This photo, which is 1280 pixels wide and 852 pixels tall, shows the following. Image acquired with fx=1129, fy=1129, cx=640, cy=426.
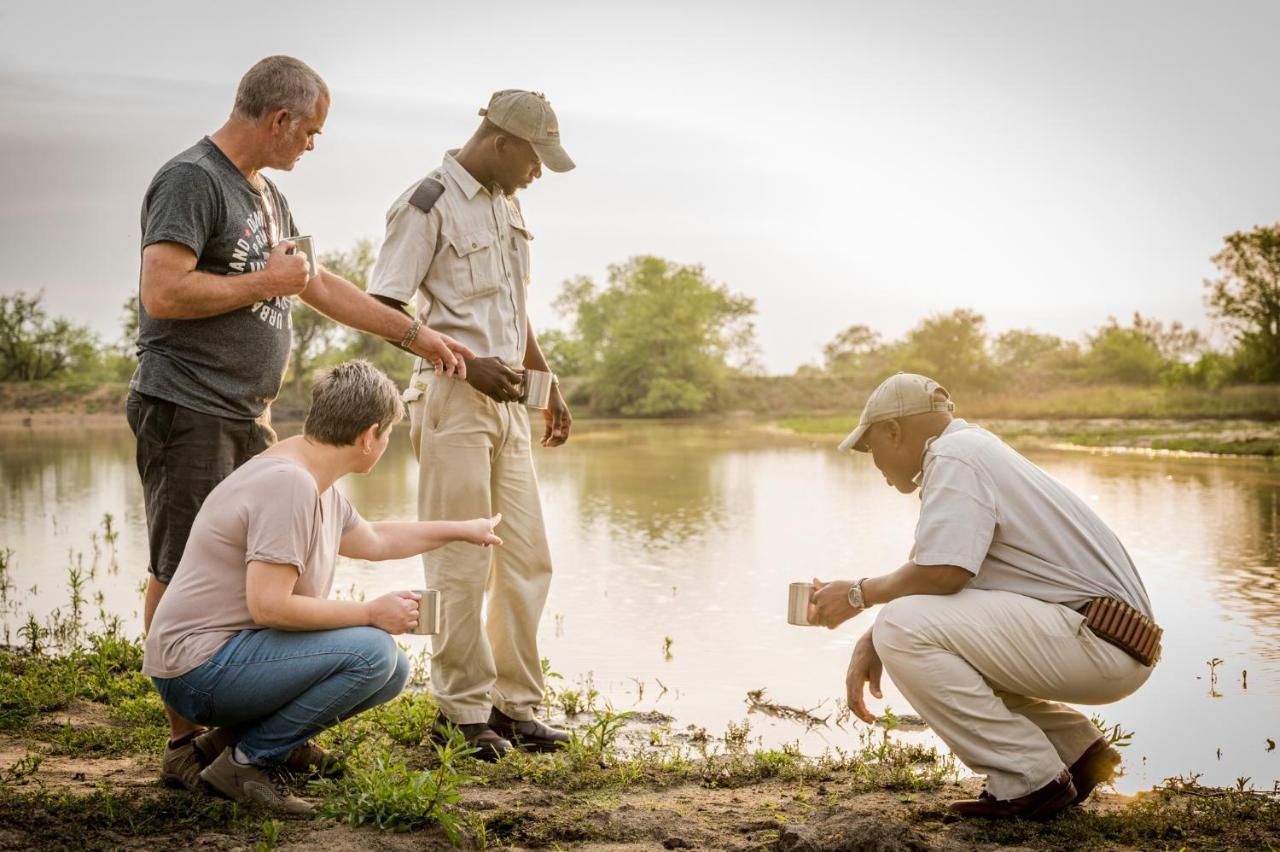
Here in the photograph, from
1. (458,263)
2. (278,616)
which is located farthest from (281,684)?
(458,263)

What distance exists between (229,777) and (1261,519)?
9955mm

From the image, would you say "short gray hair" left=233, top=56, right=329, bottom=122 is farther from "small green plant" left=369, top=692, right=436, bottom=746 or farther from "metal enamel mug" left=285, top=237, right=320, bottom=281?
"small green plant" left=369, top=692, right=436, bottom=746

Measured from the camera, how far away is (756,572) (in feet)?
26.9

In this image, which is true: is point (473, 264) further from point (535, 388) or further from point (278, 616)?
point (278, 616)

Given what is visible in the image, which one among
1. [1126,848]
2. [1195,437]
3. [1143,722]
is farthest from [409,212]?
[1195,437]

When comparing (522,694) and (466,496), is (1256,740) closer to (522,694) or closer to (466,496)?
(522,694)

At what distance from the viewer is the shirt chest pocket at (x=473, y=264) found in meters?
4.22

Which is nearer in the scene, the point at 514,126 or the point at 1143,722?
the point at 514,126

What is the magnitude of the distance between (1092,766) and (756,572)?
15.9ft

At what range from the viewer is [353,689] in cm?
311

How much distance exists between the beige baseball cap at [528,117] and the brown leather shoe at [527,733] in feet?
7.01

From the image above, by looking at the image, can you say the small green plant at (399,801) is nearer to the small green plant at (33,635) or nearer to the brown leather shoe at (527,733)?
the brown leather shoe at (527,733)

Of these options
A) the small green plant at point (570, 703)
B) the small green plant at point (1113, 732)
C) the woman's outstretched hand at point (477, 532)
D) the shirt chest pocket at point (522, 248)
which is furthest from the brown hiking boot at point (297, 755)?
the small green plant at point (1113, 732)

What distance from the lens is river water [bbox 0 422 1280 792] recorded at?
4793 millimetres
